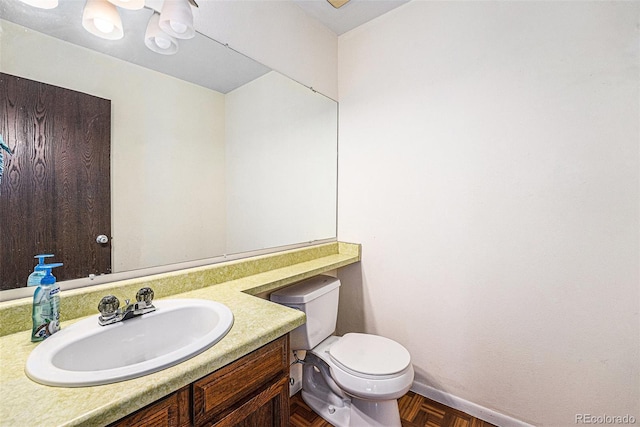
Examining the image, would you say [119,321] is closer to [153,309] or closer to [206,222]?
[153,309]

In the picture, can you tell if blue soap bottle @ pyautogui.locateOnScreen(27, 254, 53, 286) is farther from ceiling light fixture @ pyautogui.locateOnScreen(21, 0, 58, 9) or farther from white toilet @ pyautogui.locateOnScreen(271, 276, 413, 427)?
white toilet @ pyautogui.locateOnScreen(271, 276, 413, 427)

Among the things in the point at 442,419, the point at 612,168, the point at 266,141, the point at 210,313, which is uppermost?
the point at 266,141

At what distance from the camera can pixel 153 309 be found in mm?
916

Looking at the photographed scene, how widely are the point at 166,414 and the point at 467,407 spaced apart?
157 centimetres

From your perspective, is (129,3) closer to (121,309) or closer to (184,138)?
(184,138)

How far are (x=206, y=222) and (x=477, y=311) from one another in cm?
149

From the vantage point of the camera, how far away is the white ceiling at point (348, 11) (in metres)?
1.65

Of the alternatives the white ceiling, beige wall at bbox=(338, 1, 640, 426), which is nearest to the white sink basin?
beige wall at bbox=(338, 1, 640, 426)

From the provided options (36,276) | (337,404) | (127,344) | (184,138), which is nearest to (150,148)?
(184,138)

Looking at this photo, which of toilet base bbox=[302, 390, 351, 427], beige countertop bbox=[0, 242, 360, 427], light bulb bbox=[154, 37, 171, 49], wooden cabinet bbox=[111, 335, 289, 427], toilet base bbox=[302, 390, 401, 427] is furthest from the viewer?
toilet base bbox=[302, 390, 351, 427]

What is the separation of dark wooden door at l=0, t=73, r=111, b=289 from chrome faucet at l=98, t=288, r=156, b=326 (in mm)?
211

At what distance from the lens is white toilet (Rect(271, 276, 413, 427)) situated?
121 centimetres

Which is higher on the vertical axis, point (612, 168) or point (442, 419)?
point (612, 168)

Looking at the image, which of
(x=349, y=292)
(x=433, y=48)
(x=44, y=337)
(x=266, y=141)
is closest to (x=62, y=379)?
(x=44, y=337)
